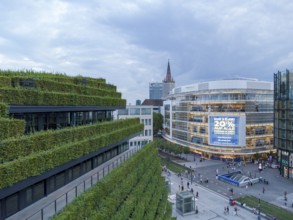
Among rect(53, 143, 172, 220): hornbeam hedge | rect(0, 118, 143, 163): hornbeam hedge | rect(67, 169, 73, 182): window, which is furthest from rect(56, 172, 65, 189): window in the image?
rect(53, 143, 172, 220): hornbeam hedge

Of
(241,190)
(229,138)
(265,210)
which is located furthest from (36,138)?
(229,138)

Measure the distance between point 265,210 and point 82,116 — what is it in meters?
33.7

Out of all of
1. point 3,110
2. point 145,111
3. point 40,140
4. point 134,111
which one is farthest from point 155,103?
point 3,110

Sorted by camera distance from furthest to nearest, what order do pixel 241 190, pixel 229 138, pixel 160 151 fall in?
pixel 160 151, pixel 229 138, pixel 241 190

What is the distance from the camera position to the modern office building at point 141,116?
7981cm

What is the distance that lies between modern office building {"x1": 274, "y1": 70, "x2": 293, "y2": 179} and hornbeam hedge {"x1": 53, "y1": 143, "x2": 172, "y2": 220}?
3990cm

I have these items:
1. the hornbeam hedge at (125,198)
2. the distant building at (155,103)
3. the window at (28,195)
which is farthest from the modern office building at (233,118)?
the distant building at (155,103)

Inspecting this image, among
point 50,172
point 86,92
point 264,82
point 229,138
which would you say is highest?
point 264,82

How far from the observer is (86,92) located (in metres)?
31.5

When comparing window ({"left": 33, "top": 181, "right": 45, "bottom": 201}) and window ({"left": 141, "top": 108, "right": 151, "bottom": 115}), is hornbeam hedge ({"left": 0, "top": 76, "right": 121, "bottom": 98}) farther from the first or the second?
window ({"left": 141, "top": 108, "right": 151, "bottom": 115})

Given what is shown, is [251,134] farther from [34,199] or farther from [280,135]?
[34,199]

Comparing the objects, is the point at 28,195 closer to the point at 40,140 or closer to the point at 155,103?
the point at 40,140

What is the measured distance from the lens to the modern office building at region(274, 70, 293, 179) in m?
60.0

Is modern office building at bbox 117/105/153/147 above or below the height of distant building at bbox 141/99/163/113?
below
